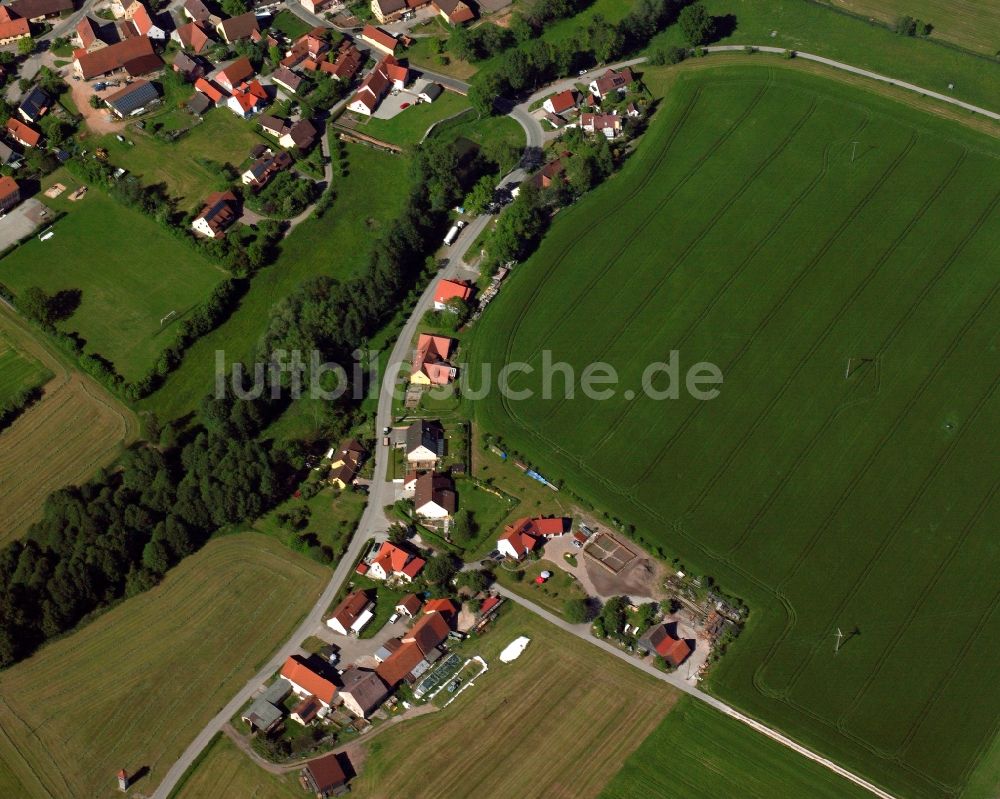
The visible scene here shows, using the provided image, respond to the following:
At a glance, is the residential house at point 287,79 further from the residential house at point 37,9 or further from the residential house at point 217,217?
the residential house at point 37,9

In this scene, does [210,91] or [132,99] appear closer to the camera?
[132,99]

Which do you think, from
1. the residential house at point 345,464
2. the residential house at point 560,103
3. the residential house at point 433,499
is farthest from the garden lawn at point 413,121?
the residential house at point 433,499

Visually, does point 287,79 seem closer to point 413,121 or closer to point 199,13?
point 413,121

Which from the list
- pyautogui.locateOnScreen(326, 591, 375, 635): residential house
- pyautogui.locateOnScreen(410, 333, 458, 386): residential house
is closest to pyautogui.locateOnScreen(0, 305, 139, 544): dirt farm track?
pyautogui.locateOnScreen(410, 333, 458, 386): residential house

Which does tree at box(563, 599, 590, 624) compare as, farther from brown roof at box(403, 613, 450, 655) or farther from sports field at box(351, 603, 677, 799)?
brown roof at box(403, 613, 450, 655)

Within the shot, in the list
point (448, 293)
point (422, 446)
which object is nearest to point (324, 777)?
point (422, 446)
